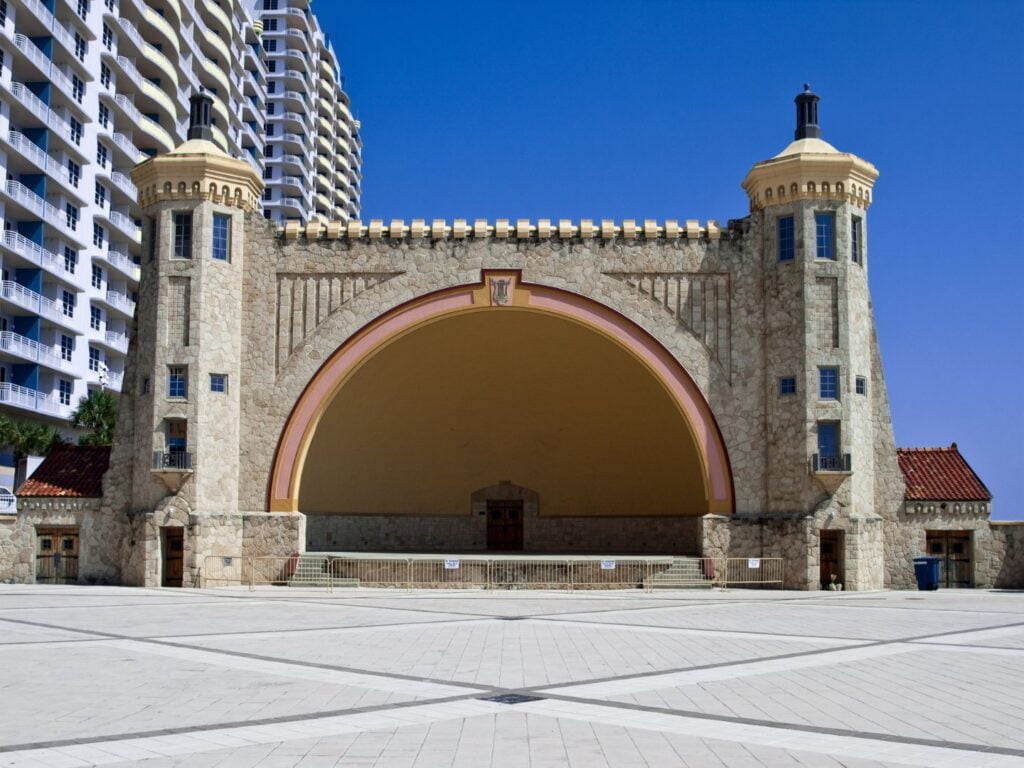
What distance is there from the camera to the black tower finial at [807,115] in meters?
36.3

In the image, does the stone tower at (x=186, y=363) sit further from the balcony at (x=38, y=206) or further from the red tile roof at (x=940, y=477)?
the balcony at (x=38, y=206)

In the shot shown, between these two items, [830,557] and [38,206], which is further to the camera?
[38,206]

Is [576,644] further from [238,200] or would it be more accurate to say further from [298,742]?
[238,200]

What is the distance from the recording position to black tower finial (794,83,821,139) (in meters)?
36.3

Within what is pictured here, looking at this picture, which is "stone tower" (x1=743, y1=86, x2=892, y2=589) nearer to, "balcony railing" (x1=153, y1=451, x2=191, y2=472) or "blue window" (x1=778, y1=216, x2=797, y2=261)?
"blue window" (x1=778, y1=216, x2=797, y2=261)

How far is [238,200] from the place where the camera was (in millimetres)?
36000

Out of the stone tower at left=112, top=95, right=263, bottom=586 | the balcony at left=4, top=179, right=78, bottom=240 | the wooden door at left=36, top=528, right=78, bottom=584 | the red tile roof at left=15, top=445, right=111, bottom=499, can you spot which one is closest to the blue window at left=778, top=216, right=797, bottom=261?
the stone tower at left=112, top=95, right=263, bottom=586

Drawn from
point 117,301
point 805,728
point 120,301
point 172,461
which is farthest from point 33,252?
point 805,728

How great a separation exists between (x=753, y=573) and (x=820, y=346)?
727 cm

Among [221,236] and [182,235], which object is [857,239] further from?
[182,235]

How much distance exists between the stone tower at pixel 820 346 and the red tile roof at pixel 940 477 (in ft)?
5.94

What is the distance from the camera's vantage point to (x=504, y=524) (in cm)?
4516

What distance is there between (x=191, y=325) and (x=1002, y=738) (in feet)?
94.0

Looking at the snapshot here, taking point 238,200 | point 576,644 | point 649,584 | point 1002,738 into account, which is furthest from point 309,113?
point 1002,738
